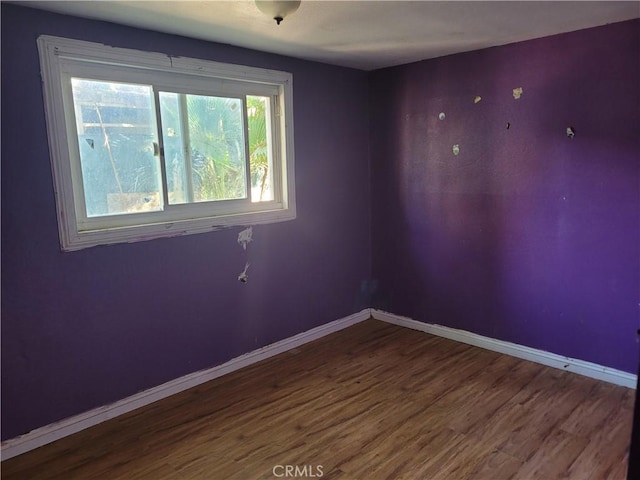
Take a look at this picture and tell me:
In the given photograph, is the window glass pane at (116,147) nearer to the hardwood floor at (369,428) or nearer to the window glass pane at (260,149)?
the window glass pane at (260,149)

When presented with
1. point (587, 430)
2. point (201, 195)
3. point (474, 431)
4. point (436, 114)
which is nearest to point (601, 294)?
point (587, 430)

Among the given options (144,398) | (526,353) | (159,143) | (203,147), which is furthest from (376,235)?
(144,398)

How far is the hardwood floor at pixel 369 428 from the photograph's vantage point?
82.4 inches

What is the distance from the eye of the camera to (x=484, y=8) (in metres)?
2.20

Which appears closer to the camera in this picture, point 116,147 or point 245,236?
point 116,147

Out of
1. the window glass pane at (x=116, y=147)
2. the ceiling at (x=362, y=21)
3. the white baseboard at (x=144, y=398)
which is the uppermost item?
the ceiling at (x=362, y=21)

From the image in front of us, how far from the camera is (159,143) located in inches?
104

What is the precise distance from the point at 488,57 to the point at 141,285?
2.68m

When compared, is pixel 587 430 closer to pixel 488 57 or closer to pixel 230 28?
pixel 488 57

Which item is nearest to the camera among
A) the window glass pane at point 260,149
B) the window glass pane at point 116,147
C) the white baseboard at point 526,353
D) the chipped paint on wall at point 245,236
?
the window glass pane at point 116,147

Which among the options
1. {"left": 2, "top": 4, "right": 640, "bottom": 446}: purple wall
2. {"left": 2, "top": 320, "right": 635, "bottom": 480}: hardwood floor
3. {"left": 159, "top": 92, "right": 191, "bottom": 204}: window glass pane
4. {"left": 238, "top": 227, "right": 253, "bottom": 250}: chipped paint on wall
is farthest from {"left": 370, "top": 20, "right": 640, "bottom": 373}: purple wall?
{"left": 159, "top": 92, "right": 191, "bottom": 204}: window glass pane

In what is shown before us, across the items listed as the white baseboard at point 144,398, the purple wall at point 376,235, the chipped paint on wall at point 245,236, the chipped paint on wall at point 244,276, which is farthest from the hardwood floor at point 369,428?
the chipped paint on wall at point 245,236

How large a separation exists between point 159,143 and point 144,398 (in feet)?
4.93

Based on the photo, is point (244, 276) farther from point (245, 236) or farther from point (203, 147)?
point (203, 147)
